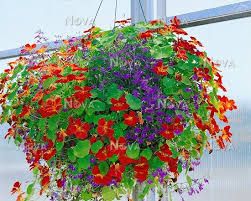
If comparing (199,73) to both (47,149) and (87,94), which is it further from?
(47,149)

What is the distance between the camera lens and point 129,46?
140 centimetres

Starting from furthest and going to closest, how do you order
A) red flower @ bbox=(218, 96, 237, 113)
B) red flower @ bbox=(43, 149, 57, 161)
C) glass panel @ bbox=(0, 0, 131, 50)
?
glass panel @ bbox=(0, 0, 131, 50) → red flower @ bbox=(218, 96, 237, 113) → red flower @ bbox=(43, 149, 57, 161)

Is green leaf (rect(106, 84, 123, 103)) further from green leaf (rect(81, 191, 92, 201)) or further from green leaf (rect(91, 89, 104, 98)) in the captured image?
green leaf (rect(81, 191, 92, 201))

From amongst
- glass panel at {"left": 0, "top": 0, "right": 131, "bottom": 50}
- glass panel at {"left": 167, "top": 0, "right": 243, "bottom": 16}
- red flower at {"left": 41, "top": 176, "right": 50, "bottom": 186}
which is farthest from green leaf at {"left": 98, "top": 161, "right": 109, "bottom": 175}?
glass panel at {"left": 0, "top": 0, "right": 131, "bottom": 50}

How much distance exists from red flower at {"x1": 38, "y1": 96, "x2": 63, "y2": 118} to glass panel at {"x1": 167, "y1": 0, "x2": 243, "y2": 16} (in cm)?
108

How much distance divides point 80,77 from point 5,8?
237 cm

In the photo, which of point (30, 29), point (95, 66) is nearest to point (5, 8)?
point (30, 29)

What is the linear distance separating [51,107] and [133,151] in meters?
0.25

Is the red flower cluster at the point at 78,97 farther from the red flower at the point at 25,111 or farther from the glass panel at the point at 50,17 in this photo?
the glass panel at the point at 50,17

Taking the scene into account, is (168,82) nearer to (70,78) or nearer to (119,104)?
(119,104)

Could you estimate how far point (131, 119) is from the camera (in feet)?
Result: 4.05

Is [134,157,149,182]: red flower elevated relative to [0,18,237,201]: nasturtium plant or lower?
lower

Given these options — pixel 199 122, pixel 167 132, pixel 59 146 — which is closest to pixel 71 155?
pixel 59 146

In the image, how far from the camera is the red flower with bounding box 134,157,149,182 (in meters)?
1.23
